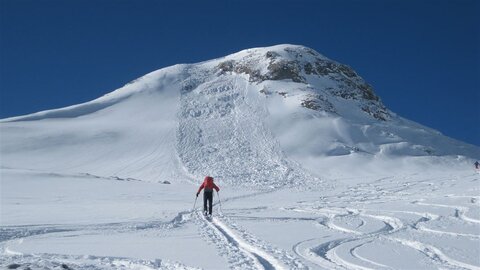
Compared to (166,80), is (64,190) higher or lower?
lower

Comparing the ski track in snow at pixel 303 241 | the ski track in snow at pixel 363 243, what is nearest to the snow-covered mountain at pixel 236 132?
the ski track in snow at pixel 303 241

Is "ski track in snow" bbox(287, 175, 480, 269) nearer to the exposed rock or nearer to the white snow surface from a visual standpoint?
the white snow surface

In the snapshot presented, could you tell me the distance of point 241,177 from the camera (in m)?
40.6

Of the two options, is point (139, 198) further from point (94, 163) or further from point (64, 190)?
point (94, 163)

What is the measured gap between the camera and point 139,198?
86.7 ft

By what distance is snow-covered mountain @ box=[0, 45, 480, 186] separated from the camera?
4600cm

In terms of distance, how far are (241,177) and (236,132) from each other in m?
16.5

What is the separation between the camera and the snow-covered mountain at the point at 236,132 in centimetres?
4600

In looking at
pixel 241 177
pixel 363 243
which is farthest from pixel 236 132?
pixel 363 243

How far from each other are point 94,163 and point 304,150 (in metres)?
20.9

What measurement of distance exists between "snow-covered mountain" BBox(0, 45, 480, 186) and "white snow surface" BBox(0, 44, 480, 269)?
0.28 m

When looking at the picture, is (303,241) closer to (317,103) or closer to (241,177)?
(241,177)

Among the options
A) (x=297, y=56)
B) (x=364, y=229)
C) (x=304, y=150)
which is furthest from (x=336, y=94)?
(x=364, y=229)

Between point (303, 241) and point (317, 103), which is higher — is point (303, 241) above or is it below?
below
